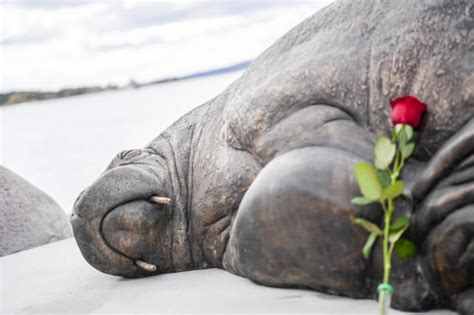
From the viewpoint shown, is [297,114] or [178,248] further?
[178,248]

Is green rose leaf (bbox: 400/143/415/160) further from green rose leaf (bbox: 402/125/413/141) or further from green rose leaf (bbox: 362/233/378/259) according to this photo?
green rose leaf (bbox: 362/233/378/259)

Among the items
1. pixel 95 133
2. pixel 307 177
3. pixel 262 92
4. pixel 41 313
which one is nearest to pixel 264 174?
pixel 307 177

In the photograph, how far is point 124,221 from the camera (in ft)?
11.7

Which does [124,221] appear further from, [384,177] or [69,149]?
[69,149]

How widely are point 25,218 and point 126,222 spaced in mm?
1729

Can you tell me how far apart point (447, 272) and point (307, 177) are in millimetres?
558

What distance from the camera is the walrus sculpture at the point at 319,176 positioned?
109 inches

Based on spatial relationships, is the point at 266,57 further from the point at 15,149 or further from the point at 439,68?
the point at 15,149

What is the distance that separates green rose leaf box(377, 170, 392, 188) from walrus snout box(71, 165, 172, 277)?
1174 mm

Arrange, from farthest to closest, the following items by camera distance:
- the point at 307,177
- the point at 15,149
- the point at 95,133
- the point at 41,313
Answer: the point at 95,133 → the point at 15,149 → the point at 41,313 → the point at 307,177

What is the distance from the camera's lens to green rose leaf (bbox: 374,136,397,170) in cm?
271

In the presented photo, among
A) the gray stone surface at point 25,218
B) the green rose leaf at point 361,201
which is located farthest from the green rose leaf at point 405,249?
the gray stone surface at point 25,218

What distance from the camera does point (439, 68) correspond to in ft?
9.80

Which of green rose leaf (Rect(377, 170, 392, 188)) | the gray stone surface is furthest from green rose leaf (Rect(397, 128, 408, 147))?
the gray stone surface
